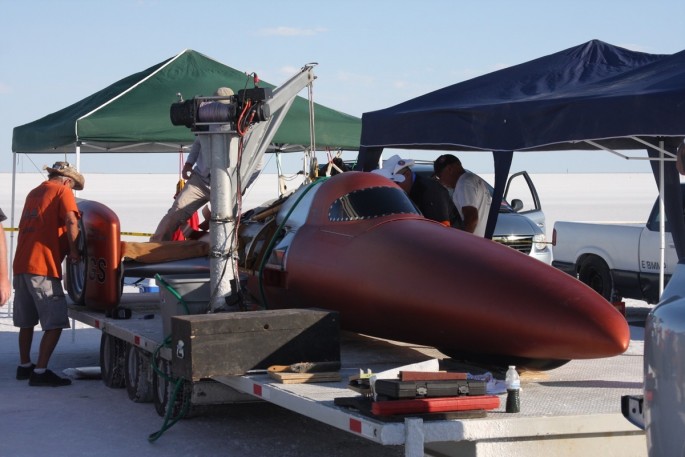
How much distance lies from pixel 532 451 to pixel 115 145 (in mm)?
12259

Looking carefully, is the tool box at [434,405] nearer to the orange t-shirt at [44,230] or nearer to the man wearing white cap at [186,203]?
the orange t-shirt at [44,230]

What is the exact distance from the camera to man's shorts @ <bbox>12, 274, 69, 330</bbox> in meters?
10.5

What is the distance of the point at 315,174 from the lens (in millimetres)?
10359

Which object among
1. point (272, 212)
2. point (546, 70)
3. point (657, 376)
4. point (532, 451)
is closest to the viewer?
point (657, 376)

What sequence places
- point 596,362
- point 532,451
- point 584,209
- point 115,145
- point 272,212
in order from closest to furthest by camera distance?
point 532,451
point 596,362
point 272,212
point 115,145
point 584,209

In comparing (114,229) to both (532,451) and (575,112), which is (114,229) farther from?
(532,451)

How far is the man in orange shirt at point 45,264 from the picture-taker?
1044 cm

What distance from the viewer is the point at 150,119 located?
50.5 ft

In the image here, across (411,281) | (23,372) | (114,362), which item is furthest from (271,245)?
(23,372)

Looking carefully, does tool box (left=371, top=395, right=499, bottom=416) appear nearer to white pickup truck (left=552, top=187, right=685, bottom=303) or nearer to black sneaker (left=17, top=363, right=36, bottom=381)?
black sneaker (left=17, top=363, right=36, bottom=381)

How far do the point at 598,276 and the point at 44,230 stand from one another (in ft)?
27.0

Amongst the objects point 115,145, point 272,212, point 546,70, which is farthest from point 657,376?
point 115,145

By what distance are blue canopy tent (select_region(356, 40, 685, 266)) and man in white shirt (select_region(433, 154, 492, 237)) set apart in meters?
0.17

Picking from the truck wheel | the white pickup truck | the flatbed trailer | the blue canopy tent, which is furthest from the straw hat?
the truck wheel
